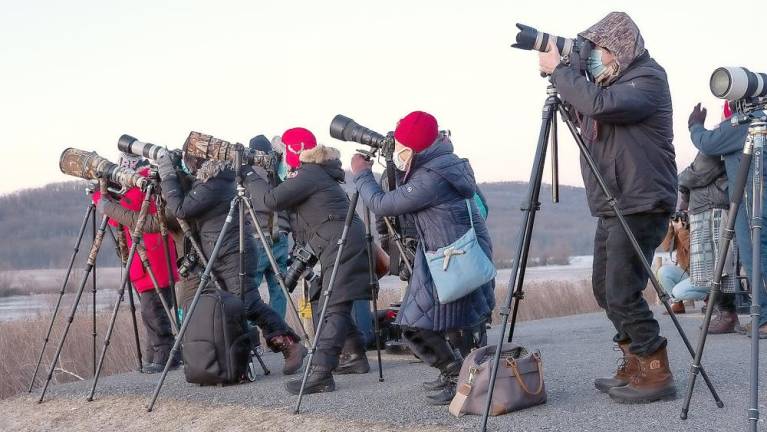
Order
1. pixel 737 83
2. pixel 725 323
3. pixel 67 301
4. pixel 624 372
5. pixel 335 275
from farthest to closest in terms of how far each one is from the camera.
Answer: pixel 67 301 → pixel 725 323 → pixel 335 275 → pixel 624 372 → pixel 737 83

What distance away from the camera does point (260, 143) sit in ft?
33.0

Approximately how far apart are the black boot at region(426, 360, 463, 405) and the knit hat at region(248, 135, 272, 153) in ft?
14.1

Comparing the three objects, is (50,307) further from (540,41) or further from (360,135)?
(540,41)

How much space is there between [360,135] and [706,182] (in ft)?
11.5

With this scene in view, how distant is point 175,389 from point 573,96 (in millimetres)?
3863

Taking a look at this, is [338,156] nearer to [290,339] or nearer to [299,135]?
[299,135]

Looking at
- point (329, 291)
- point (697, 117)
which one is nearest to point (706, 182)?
point (697, 117)

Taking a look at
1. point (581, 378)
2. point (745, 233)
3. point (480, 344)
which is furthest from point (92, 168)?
point (745, 233)

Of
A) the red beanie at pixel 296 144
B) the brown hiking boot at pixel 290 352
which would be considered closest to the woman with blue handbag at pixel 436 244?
the red beanie at pixel 296 144

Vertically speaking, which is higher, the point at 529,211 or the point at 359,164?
the point at 359,164

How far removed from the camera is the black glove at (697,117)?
324 inches

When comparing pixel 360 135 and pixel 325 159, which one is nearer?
pixel 360 135

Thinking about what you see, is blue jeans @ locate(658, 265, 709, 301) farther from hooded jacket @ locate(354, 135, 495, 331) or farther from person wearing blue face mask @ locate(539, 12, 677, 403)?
person wearing blue face mask @ locate(539, 12, 677, 403)

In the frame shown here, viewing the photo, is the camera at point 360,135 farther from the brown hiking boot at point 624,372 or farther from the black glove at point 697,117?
the black glove at point 697,117
